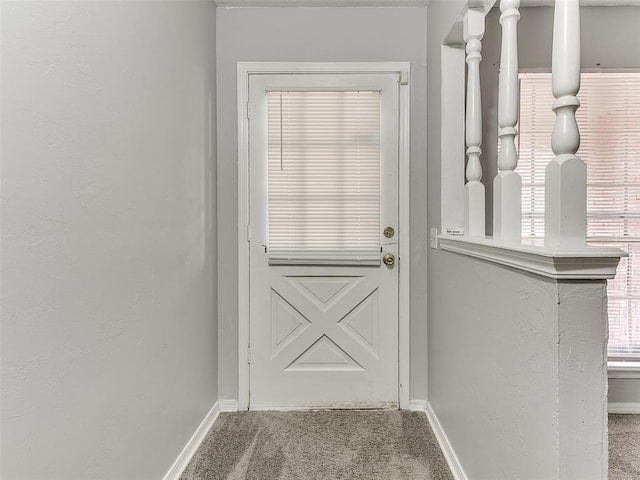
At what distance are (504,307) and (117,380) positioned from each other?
1294mm

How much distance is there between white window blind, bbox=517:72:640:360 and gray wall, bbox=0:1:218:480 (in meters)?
2.01

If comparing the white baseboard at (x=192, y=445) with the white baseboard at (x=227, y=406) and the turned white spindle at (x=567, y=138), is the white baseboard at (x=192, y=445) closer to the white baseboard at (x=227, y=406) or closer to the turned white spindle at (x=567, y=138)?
→ the white baseboard at (x=227, y=406)

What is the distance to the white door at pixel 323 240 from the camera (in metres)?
2.53

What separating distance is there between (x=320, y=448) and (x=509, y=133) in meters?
1.73

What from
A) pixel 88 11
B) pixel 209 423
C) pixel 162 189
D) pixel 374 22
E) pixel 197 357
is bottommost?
pixel 209 423

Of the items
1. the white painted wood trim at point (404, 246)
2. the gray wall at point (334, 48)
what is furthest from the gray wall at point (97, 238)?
the white painted wood trim at point (404, 246)

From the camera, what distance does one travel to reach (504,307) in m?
1.34

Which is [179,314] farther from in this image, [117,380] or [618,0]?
[618,0]

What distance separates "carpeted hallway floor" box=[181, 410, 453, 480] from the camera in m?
1.93

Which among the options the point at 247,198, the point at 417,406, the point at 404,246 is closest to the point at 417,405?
the point at 417,406

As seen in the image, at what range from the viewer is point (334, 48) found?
254cm

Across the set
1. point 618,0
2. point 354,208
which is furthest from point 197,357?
point 618,0

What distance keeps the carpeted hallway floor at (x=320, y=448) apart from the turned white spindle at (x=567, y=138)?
139 centimetres

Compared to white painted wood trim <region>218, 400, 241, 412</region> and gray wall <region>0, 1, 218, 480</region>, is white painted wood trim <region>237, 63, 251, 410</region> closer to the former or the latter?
white painted wood trim <region>218, 400, 241, 412</region>
